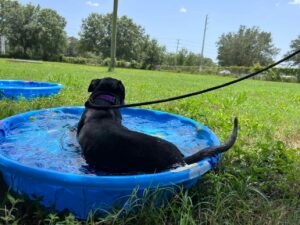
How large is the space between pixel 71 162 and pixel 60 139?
2.78 feet

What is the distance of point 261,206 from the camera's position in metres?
2.21

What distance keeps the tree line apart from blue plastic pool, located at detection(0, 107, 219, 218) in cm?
4149

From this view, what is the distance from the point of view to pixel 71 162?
274 centimetres

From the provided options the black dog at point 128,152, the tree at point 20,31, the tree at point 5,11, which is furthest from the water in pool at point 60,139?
the tree at point 5,11

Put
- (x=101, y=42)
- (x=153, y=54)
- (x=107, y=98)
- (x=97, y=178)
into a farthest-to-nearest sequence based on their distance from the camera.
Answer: (x=101, y=42), (x=153, y=54), (x=107, y=98), (x=97, y=178)

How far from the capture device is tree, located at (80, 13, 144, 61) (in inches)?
2459

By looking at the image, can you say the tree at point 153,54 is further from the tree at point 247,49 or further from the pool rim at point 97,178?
the pool rim at point 97,178

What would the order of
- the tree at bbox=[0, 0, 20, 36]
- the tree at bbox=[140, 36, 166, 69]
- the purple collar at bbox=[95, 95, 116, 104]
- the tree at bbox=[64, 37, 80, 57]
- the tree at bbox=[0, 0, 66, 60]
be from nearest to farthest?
the purple collar at bbox=[95, 95, 116, 104], the tree at bbox=[0, 0, 66, 60], the tree at bbox=[0, 0, 20, 36], the tree at bbox=[140, 36, 166, 69], the tree at bbox=[64, 37, 80, 57]

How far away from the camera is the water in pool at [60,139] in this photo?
2.72 metres

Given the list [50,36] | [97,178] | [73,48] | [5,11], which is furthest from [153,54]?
[97,178]

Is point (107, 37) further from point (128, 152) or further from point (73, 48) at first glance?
point (128, 152)

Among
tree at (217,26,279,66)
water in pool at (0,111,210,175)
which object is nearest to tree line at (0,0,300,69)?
tree at (217,26,279,66)

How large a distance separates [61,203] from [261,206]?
4.64 ft

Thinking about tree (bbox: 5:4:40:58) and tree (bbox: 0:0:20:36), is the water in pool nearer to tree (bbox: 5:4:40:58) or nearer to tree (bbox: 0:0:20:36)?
tree (bbox: 5:4:40:58)
